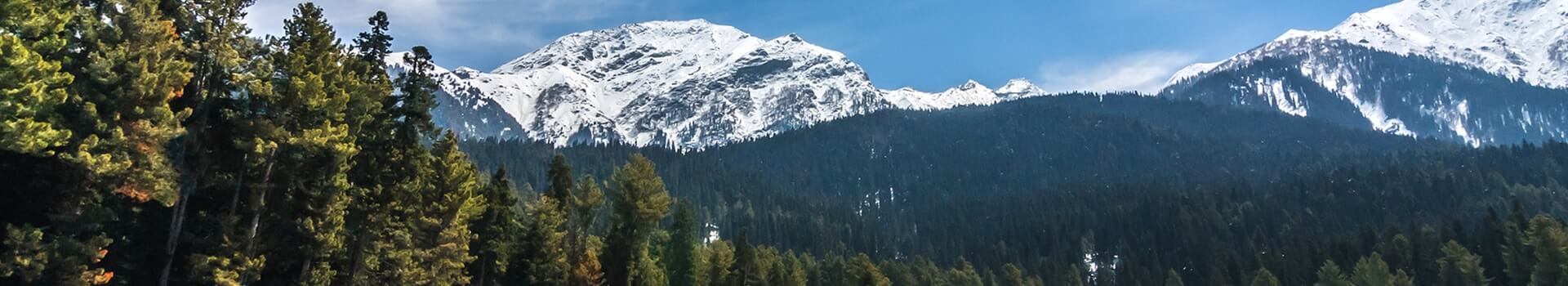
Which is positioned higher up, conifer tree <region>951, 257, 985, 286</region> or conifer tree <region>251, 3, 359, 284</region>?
conifer tree <region>951, 257, 985, 286</region>

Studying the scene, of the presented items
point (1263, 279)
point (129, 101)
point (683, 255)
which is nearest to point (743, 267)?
point (683, 255)

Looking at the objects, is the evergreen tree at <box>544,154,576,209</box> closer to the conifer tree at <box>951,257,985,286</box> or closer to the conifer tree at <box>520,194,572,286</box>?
the conifer tree at <box>520,194,572,286</box>

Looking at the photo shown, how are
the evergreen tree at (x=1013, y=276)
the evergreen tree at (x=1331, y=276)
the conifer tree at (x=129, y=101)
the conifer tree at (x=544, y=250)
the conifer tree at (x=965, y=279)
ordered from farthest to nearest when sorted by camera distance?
the evergreen tree at (x=1013, y=276) < the conifer tree at (x=965, y=279) < the evergreen tree at (x=1331, y=276) < the conifer tree at (x=544, y=250) < the conifer tree at (x=129, y=101)

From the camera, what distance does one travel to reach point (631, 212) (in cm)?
5622

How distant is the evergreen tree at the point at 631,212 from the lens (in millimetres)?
56188

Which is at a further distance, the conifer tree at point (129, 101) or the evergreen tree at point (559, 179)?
the evergreen tree at point (559, 179)

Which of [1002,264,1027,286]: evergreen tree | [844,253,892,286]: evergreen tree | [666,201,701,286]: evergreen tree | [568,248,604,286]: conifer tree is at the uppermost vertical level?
[1002,264,1027,286]: evergreen tree

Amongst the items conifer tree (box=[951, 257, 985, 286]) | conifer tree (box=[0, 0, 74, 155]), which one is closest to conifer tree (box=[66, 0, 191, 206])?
conifer tree (box=[0, 0, 74, 155])

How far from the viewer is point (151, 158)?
24.4 meters

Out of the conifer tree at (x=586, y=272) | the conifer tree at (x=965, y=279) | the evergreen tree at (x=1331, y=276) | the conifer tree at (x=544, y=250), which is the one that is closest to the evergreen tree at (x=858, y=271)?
the conifer tree at (x=965, y=279)

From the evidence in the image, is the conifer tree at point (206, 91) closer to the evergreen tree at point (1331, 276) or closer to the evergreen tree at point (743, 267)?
the evergreen tree at point (743, 267)

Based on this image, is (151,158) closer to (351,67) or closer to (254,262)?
(254,262)

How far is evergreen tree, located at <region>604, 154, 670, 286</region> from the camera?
184 feet

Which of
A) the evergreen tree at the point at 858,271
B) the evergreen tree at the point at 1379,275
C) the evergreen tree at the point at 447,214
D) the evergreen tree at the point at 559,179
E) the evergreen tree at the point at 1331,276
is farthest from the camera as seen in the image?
the evergreen tree at the point at 1331,276
